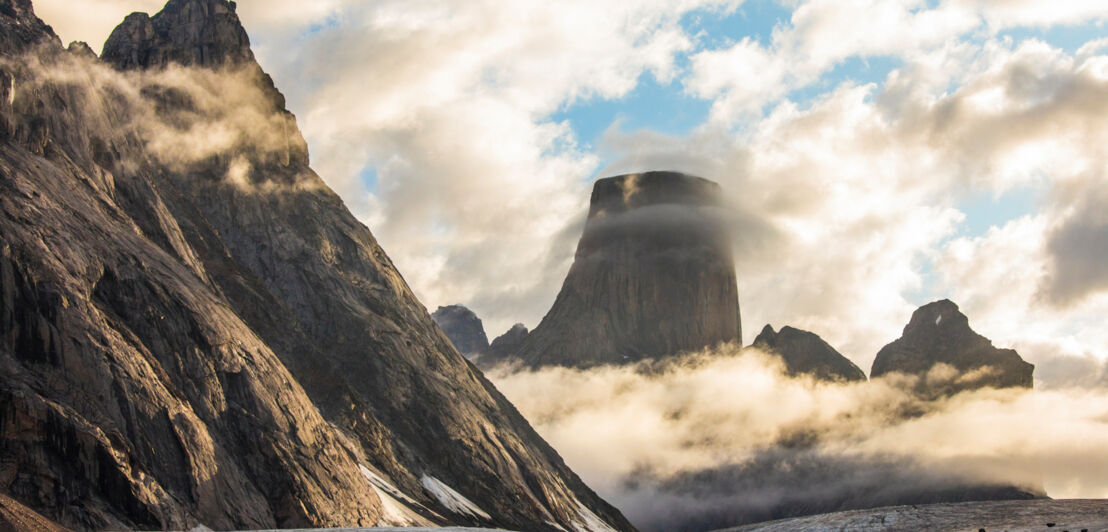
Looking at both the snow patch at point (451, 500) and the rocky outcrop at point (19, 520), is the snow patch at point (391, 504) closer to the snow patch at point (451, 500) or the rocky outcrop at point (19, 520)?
the snow patch at point (451, 500)

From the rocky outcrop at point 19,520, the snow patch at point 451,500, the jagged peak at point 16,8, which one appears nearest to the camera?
the rocky outcrop at point 19,520

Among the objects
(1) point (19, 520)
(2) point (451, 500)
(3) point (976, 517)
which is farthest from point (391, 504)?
(1) point (19, 520)

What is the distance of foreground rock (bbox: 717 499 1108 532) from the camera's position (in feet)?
250

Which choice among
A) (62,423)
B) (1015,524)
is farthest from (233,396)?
(1015,524)

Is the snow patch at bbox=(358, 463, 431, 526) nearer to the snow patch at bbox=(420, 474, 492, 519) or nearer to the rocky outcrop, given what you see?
the snow patch at bbox=(420, 474, 492, 519)

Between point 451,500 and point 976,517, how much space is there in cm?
11812

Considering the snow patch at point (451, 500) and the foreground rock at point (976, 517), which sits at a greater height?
the snow patch at point (451, 500)

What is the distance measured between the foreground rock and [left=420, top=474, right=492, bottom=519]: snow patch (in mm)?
90769

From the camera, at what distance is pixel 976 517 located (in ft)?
292

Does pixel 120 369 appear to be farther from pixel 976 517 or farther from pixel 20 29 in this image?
pixel 976 517

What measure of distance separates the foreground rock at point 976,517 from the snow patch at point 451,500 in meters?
90.8

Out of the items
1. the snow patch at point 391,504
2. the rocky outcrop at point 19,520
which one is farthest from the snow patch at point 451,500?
the rocky outcrop at point 19,520

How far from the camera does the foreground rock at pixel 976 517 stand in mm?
76125

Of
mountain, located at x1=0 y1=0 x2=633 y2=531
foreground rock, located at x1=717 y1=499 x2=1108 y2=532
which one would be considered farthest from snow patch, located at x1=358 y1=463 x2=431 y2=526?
foreground rock, located at x1=717 y1=499 x2=1108 y2=532
